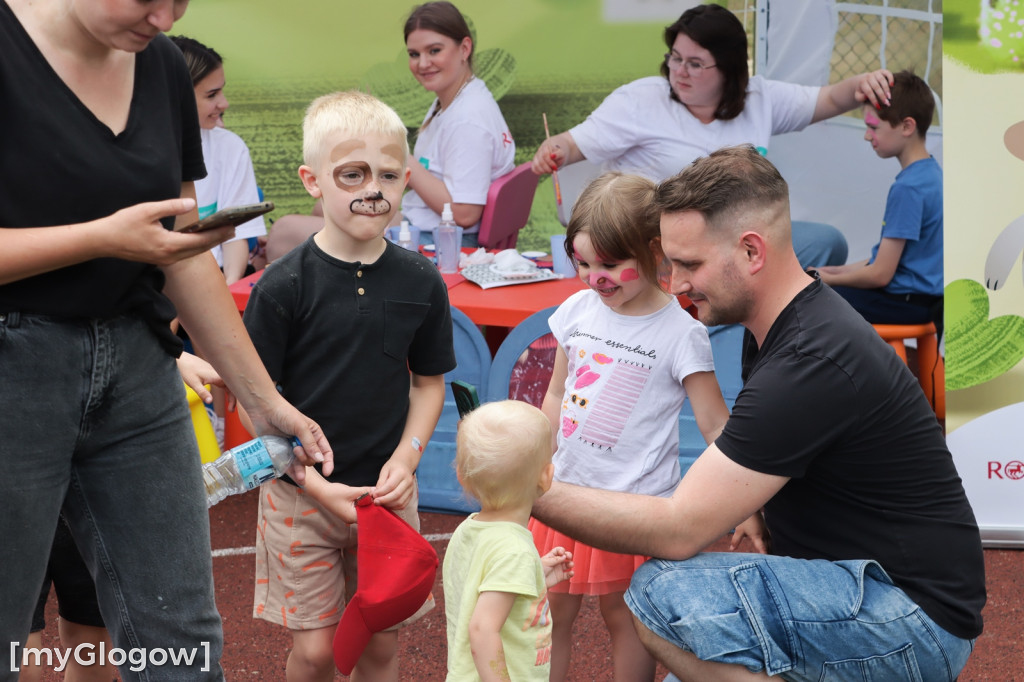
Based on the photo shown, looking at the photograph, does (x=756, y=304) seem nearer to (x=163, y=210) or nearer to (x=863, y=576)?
(x=863, y=576)

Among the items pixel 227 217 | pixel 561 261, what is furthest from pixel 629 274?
pixel 561 261

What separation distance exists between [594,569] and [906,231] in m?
2.71

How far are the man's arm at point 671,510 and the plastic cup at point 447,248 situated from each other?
2553 mm

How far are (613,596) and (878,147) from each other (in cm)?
298

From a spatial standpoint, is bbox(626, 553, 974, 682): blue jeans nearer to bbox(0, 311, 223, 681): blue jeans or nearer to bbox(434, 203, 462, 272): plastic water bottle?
bbox(0, 311, 223, 681): blue jeans

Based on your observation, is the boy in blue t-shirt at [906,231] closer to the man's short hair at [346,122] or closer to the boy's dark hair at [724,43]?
the boy's dark hair at [724,43]

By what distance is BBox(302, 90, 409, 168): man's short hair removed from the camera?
249cm

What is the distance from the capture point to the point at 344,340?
2449 mm

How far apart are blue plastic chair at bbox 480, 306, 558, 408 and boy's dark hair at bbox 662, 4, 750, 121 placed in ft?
5.07

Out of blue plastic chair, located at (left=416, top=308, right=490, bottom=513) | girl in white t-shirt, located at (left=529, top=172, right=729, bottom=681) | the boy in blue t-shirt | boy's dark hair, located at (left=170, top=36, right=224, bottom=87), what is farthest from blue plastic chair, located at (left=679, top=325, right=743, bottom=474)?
boy's dark hair, located at (left=170, top=36, right=224, bottom=87)

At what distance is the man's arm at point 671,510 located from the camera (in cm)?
215

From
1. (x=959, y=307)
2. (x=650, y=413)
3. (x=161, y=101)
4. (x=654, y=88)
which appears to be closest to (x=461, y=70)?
(x=654, y=88)

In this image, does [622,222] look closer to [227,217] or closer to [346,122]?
[346,122]

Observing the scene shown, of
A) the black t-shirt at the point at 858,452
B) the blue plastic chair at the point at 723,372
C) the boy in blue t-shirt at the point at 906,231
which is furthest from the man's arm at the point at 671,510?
the boy in blue t-shirt at the point at 906,231
